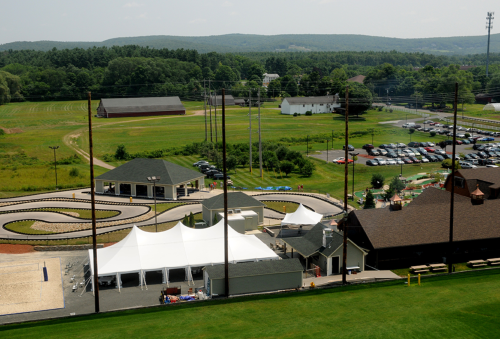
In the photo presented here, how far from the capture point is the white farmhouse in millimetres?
139250

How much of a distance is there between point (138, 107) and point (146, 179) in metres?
79.1

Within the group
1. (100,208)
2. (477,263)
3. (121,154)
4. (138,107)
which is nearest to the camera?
(477,263)

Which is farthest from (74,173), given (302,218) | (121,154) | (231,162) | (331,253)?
(331,253)

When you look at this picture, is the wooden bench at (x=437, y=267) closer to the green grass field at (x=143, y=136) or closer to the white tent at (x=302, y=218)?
the white tent at (x=302, y=218)

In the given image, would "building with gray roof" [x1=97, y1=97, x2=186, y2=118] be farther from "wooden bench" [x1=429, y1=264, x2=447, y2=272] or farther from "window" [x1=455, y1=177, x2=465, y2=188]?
"wooden bench" [x1=429, y1=264, x2=447, y2=272]

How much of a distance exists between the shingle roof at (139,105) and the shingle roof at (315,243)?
339 feet

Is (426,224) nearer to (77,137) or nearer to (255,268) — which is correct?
(255,268)

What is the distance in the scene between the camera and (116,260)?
3447 cm

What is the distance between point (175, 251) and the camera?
36.2 meters

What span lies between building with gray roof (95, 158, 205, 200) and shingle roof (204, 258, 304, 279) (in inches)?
1173

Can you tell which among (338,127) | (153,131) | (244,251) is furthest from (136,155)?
(244,251)

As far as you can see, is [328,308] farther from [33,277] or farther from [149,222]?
[149,222]

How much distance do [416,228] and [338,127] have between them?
82379 millimetres

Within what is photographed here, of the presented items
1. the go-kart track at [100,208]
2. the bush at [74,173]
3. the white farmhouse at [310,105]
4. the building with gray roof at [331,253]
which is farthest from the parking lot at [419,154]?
the building with gray roof at [331,253]
